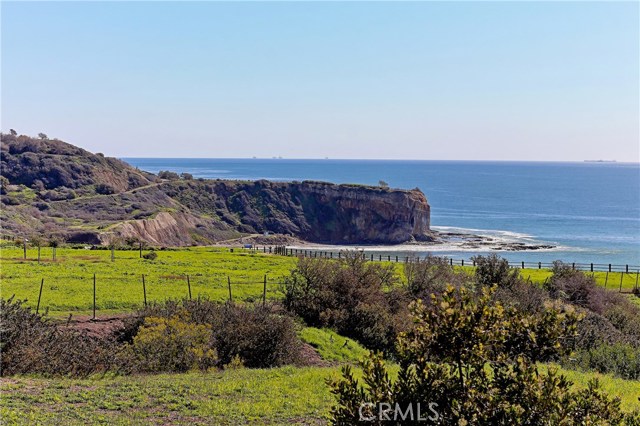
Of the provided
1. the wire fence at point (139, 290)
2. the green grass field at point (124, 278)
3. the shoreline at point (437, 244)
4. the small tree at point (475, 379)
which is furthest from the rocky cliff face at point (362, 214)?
the small tree at point (475, 379)

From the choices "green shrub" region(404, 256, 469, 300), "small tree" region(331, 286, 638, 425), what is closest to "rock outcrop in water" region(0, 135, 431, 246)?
"green shrub" region(404, 256, 469, 300)

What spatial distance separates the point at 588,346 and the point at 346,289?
11100 mm

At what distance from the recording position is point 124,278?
3484 cm

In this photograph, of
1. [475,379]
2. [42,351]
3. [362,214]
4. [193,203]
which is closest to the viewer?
[475,379]

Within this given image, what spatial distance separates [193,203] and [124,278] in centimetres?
8345

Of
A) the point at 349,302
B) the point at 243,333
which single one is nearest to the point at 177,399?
the point at 243,333

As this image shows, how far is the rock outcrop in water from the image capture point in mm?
94375

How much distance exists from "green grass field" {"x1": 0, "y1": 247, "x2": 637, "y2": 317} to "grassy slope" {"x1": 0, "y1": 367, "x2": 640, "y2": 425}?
36.0ft

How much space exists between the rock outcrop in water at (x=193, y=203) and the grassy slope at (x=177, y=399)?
72.4 meters

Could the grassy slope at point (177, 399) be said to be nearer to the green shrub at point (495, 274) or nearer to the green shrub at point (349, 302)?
the green shrub at point (349, 302)

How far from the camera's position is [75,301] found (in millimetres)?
26688

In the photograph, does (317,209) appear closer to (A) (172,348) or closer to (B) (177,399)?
(A) (172,348)

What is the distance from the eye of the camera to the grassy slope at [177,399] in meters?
12.2

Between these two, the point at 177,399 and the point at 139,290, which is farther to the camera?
the point at 139,290
